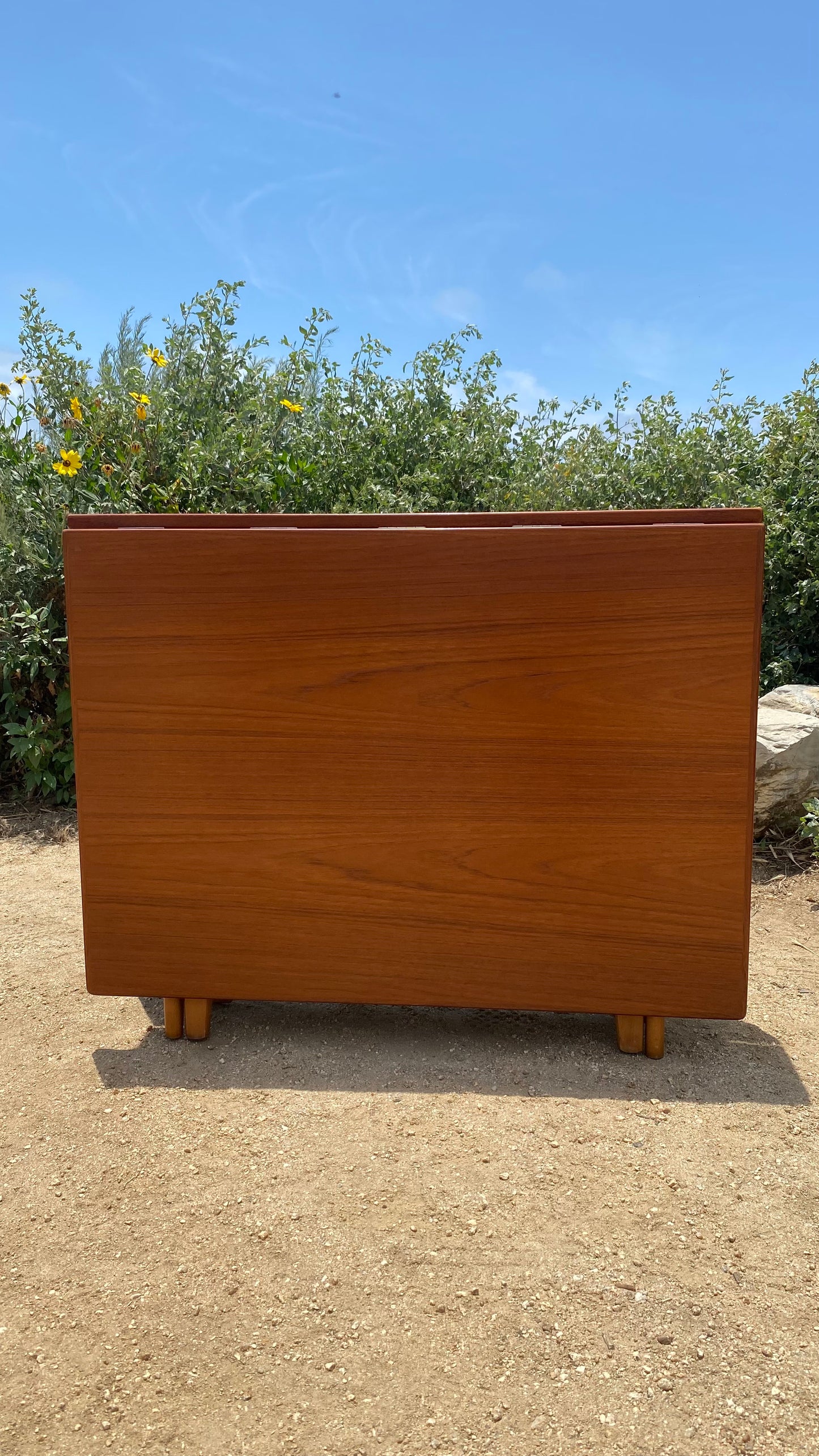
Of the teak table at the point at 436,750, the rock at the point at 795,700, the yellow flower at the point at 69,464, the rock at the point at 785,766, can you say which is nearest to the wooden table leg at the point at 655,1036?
the teak table at the point at 436,750

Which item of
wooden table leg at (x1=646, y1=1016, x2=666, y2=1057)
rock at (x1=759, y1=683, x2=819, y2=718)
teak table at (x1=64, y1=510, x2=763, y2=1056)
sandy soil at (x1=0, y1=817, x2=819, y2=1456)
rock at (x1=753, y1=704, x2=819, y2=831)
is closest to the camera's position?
sandy soil at (x1=0, y1=817, x2=819, y2=1456)

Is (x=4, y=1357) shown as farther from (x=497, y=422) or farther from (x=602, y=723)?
(x=497, y=422)

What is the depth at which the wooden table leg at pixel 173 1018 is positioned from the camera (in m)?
2.14

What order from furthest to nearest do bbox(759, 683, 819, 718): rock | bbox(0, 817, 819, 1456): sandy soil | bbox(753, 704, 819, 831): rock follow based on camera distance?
bbox(759, 683, 819, 718): rock, bbox(753, 704, 819, 831): rock, bbox(0, 817, 819, 1456): sandy soil

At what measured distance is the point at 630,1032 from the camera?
80.9 inches

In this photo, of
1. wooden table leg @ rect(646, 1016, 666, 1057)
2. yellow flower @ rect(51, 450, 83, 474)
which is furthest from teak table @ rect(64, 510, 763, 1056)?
yellow flower @ rect(51, 450, 83, 474)

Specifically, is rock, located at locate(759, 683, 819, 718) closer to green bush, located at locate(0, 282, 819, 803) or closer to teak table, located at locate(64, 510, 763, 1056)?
green bush, located at locate(0, 282, 819, 803)

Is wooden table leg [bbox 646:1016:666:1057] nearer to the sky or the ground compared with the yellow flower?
nearer to the ground

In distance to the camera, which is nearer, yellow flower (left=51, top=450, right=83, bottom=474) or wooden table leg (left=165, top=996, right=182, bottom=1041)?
wooden table leg (left=165, top=996, right=182, bottom=1041)

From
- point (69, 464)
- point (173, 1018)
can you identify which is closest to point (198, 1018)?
point (173, 1018)

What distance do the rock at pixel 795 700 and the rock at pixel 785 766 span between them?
0.24 feet

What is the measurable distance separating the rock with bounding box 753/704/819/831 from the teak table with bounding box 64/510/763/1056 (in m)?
1.58

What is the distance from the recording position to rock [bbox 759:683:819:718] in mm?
3617

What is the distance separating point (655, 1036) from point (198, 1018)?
98 cm
